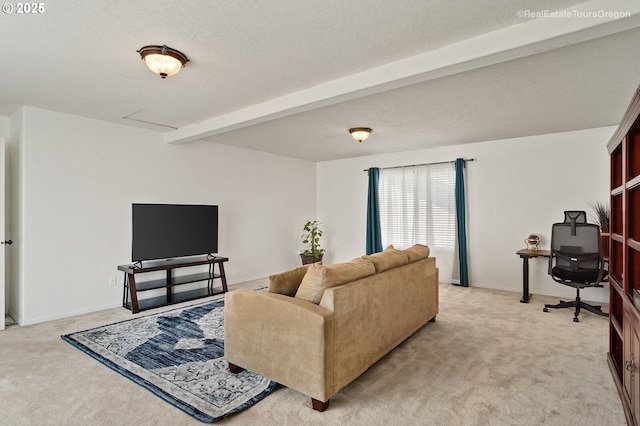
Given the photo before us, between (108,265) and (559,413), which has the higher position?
(108,265)

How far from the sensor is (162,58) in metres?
2.62

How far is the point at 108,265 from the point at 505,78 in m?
5.05

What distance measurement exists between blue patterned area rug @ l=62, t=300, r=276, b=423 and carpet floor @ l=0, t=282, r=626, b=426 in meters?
0.09

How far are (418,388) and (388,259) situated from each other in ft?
3.47

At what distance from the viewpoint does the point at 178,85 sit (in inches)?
132

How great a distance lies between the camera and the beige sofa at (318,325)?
2256 mm

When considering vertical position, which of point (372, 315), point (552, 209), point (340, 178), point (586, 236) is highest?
point (340, 178)

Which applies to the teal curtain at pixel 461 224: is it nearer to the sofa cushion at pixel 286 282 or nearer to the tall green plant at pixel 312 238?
the tall green plant at pixel 312 238

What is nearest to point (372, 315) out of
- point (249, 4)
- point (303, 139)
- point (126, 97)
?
point (249, 4)

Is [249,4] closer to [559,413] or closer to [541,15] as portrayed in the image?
[541,15]

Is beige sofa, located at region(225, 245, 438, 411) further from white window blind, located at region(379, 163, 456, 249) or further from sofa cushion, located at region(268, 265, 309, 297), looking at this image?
white window blind, located at region(379, 163, 456, 249)

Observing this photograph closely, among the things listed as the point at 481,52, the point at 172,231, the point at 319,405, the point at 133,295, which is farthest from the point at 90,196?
the point at 481,52

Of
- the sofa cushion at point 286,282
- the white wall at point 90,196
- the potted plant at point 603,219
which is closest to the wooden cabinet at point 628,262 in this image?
the potted plant at point 603,219

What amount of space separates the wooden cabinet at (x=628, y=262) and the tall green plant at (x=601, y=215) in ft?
7.51
